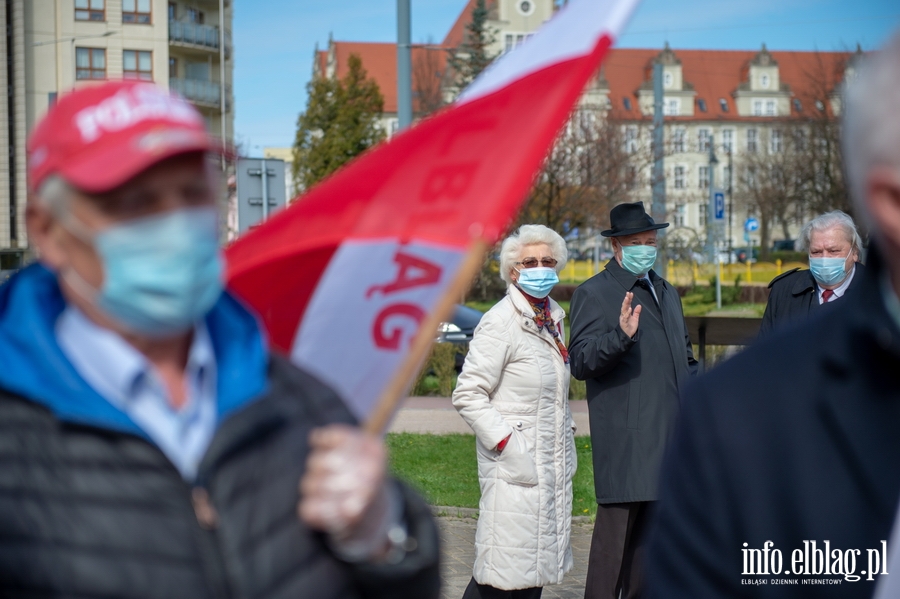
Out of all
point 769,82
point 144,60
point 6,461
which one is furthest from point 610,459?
point 769,82

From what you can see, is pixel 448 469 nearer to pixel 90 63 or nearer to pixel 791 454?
pixel 791 454

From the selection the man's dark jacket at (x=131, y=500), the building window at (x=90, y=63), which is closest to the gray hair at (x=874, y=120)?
the man's dark jacket at (x=131, y=500)

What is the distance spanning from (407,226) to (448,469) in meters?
7.92

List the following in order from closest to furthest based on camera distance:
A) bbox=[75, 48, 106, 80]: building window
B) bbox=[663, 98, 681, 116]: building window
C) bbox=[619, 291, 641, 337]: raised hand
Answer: bbox=[619, 291, 641, 337]: raised hand → bbox=[75, 48, 106, 80]: building window → bbox=[663, 98, 681, 116]: building window

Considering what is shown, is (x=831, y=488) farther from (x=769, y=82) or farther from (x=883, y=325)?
(x=769, y=82)

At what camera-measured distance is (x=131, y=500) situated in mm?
1676

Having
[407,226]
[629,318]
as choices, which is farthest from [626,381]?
[407,226]

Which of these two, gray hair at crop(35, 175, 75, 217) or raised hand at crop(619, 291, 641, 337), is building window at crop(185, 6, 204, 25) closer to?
raised hand at crop(619, 291, 641, 337)

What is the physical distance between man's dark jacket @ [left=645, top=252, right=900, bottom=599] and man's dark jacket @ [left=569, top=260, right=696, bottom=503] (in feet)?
11.9

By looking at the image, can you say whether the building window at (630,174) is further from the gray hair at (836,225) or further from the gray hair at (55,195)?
the gray hair at (55,195)

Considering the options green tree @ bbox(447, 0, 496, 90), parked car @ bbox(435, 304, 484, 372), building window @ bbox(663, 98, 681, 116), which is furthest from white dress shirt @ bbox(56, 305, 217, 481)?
building window @ bbox(663, 98, 681, 116)

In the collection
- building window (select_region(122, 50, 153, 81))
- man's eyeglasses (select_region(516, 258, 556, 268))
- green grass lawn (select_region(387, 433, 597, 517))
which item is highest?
building window (select_region(122, 50, 153, 81))

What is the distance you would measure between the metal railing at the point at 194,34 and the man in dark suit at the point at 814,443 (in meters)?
58.6

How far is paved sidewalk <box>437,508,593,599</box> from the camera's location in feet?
21.4
